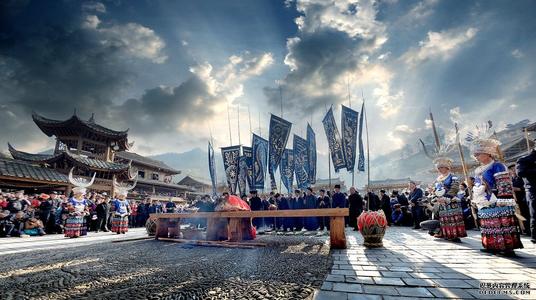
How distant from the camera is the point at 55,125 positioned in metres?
26.7

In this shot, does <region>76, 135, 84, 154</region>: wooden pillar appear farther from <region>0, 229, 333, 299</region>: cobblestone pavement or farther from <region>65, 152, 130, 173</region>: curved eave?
<region>0, 229, 333, 299</region>: cobblestone pavement

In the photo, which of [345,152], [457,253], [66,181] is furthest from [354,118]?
[66,181]

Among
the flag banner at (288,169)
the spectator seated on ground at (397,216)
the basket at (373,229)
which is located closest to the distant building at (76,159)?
the flag banner at (288,169)

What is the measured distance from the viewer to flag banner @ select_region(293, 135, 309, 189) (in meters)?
14.9

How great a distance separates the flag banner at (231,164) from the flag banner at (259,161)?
1.20 m

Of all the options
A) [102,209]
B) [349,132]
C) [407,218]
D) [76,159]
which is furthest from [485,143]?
[76,159]

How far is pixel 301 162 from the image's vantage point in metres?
15.0

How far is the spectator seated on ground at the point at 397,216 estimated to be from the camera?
464 inches

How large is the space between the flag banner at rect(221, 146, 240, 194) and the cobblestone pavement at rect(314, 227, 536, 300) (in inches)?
443

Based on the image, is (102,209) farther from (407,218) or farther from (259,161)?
(407,218)

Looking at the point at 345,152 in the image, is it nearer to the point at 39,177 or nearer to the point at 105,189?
the point at 39,177

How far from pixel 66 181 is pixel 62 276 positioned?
16.4m

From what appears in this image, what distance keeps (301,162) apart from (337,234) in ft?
33.5

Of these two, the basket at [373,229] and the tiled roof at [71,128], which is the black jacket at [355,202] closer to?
the basket at [373,229]
